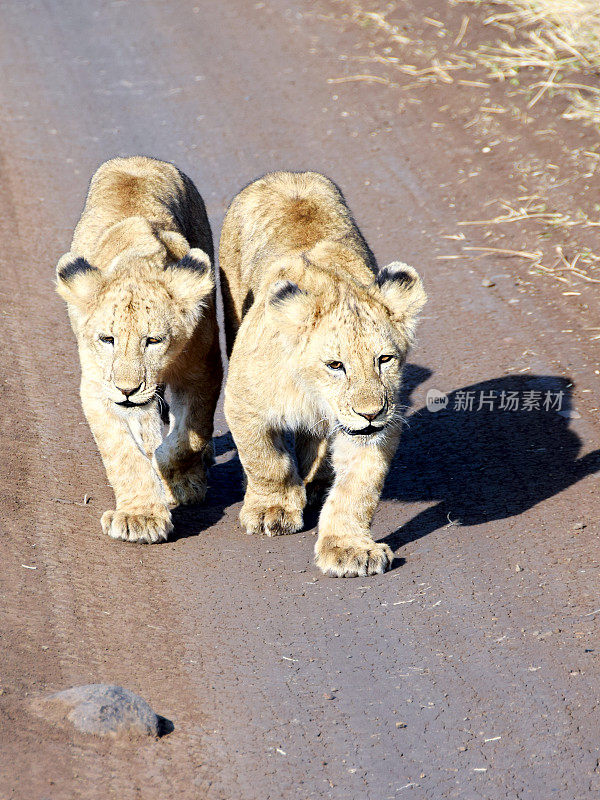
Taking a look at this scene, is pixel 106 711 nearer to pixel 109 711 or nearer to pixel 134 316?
pixel 109 711

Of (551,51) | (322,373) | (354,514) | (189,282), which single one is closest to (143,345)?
(189,282)

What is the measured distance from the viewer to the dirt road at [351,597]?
3875 mm

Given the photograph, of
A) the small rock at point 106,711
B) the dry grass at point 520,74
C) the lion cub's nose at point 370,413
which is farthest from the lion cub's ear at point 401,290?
the dry grass at point 520,74

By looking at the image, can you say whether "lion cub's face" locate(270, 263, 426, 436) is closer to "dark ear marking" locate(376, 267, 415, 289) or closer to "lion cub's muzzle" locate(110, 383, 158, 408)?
"dark ear marking" locate(376, 267, 415, 289)

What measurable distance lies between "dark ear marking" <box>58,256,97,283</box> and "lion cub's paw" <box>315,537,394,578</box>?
1.71 metres

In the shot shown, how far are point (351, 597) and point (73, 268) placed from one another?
2.01 m

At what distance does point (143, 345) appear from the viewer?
5164 millimetres

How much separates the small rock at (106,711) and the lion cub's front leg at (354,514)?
147cm

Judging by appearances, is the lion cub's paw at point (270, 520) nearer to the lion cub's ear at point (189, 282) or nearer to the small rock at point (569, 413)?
the lion cub's ear at point (189, 282)

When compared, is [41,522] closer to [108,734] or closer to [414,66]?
[108,734]

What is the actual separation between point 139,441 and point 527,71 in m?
7.18

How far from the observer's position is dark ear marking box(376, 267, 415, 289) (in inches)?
199

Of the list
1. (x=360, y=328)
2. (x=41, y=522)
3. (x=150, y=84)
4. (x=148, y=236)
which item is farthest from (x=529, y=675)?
(x=150, y=84)

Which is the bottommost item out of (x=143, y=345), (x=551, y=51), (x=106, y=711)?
(x=551, y=51)
